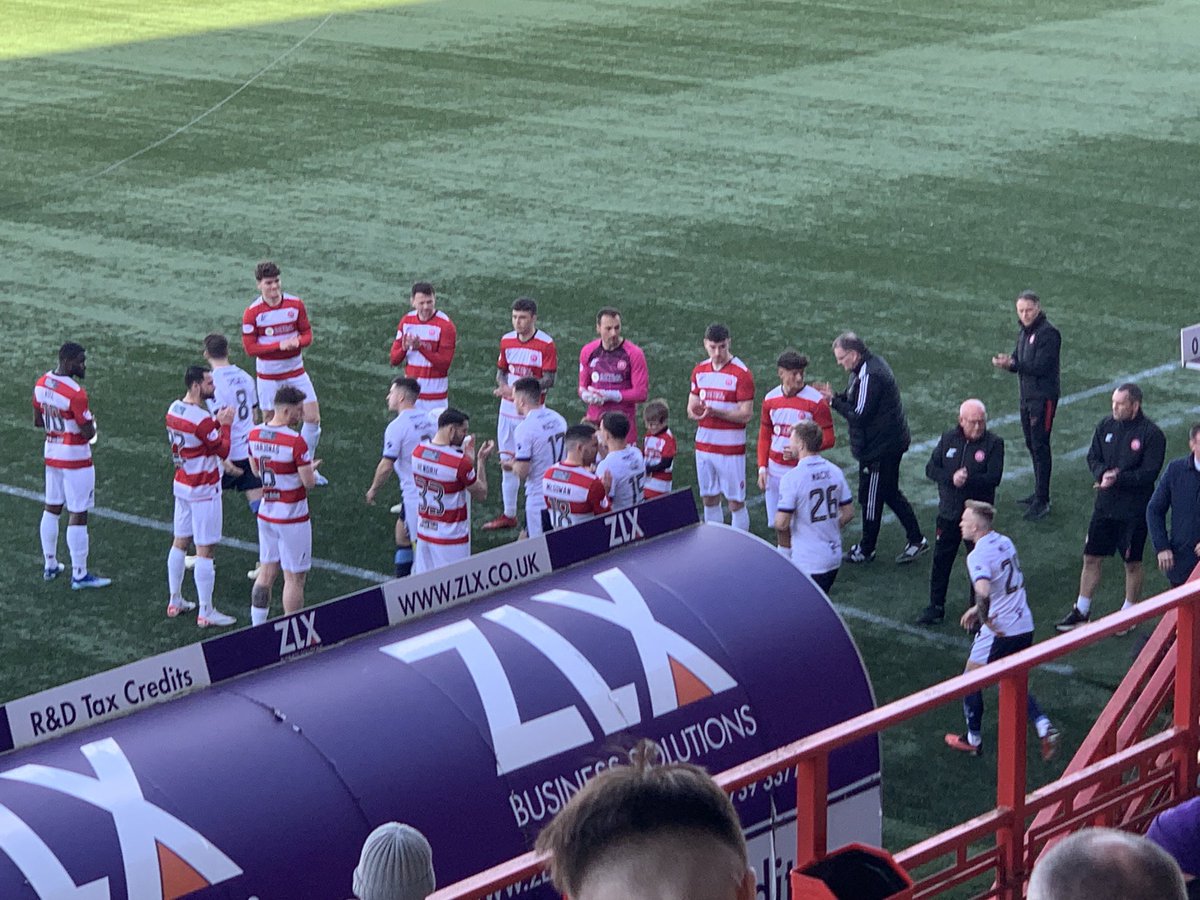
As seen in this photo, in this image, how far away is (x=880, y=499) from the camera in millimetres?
13234

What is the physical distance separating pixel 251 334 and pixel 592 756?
8193 millimetres

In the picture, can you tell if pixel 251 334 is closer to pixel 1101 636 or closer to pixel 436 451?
pixel 436 451

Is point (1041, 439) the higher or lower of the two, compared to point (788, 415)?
lower

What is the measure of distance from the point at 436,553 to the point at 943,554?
3.20 m

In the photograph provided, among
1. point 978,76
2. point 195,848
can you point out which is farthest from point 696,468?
point 978,76

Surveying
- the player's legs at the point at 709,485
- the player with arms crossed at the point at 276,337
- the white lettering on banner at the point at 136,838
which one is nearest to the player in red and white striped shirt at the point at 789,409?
the player's legs at the point at 709,485

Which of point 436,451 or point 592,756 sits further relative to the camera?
point 436,451

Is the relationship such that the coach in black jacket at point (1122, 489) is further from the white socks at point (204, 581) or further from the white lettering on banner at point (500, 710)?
the white socks at point (204, 581)

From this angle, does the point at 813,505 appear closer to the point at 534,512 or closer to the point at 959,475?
the point at 959,475

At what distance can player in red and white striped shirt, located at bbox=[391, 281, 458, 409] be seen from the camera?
14727 millimetres

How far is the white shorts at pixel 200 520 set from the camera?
12.6 metres

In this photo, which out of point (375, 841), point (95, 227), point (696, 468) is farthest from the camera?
point (95, 227)

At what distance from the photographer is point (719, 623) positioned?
8.31 metres

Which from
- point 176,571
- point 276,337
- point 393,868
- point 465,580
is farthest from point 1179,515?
point 393,868
